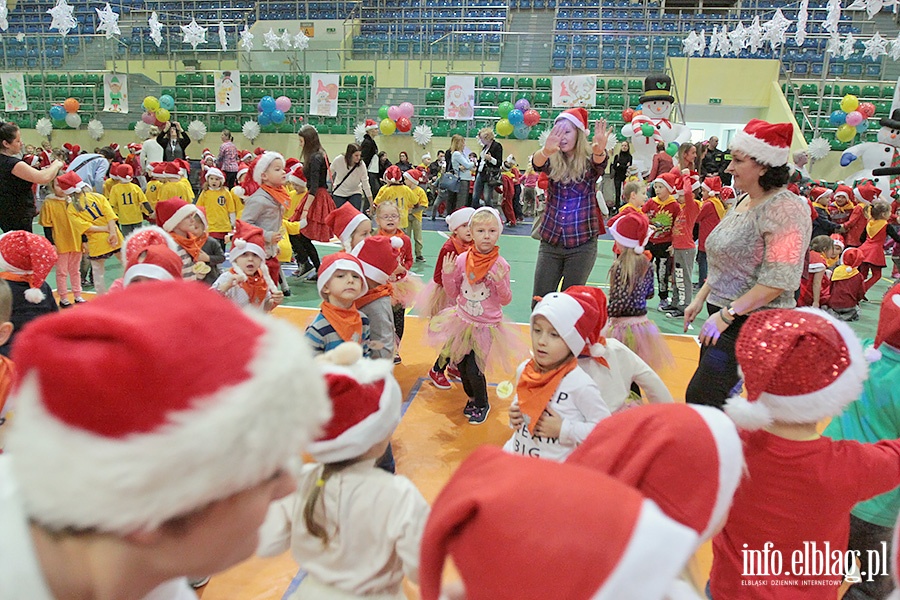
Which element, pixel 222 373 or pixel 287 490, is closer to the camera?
pixel 222 373

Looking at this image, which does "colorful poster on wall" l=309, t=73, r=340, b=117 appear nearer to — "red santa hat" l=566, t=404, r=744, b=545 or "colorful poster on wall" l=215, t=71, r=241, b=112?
"colorful poster on wall" l=215, t=71, r=241, b=112

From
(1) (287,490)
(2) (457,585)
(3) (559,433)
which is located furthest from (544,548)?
(3) (559,433)

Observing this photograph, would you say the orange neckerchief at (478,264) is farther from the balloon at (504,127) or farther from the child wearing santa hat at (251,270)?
the balloon at (504,127)

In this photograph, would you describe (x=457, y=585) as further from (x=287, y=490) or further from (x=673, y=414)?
(x=673, y=414)

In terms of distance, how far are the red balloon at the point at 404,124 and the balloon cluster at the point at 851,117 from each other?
1019cm

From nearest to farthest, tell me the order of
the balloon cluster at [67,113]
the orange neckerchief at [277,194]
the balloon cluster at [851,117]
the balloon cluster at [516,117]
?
the orange neckerchief at [277,194]
the balloon cluster at [851,117]
the balloon cluster at [516,117]
the balloon cluster at [67,113]

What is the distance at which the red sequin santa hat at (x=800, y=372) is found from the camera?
62.4 inches

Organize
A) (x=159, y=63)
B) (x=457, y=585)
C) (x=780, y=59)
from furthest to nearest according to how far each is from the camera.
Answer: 1. (x=159, y=63)
2. (x=780, y=59)
3. (x=457, y=585)

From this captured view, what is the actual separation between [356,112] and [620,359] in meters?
15.6

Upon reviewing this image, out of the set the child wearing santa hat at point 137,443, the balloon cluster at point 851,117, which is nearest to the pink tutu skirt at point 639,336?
the child wearing santa hat at point 137,443

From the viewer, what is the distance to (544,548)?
80 cm

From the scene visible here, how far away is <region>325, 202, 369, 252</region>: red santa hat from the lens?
4438 mm

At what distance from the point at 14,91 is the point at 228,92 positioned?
6.60 m

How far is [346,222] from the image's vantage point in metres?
4.56
